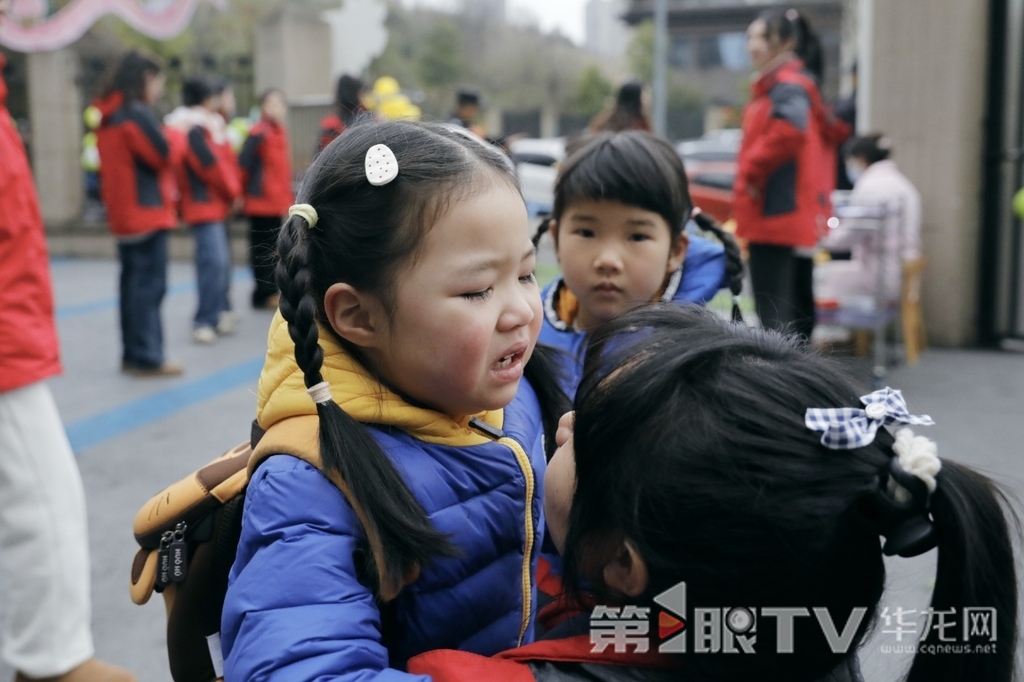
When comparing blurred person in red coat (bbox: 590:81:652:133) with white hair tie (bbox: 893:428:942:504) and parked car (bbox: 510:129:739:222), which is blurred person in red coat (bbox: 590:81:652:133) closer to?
→ parked car (bbox: 510:129:739:222)

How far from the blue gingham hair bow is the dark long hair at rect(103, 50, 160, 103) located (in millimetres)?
6160

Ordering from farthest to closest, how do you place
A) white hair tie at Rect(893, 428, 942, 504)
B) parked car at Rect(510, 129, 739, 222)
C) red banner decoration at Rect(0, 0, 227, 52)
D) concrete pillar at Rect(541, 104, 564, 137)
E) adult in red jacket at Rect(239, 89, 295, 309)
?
concrete pillar at Rect(541, 104, 564, 137) < parked car at Rect(510, 129, 739, 222) < adult in red jacket at Rect(239, 89, 295, 309) < red banner decoration at Rect(0, 0, 227, 52) < white hair tie at Rect(893, 428, 942, 504)

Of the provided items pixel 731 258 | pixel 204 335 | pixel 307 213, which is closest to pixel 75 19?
pixel 204 335

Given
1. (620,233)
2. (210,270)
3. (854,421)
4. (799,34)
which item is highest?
(799,34)

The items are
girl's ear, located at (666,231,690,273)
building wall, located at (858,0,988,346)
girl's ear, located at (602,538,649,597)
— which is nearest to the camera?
girl's ear, located at (602,538,649,597)

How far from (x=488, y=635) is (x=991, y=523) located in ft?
2.13

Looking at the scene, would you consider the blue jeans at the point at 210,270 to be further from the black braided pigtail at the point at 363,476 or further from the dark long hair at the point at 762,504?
the dark long hair at the point at 762,504

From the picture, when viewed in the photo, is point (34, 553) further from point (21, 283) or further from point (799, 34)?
point (799, 34)

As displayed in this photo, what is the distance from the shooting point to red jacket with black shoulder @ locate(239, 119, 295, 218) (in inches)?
333

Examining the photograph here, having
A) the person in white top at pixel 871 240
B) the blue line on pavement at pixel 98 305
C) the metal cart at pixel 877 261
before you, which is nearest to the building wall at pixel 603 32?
the blue line on pavement at pixel 98 305

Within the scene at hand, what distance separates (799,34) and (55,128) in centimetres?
1044

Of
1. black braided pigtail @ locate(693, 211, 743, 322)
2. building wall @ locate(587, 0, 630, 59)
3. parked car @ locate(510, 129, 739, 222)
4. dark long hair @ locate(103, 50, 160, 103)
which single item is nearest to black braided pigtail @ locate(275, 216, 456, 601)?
black braided pigtail @ locate(693, 211, 743, 322)

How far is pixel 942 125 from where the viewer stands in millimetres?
6473

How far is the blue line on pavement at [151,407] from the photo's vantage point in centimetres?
502
